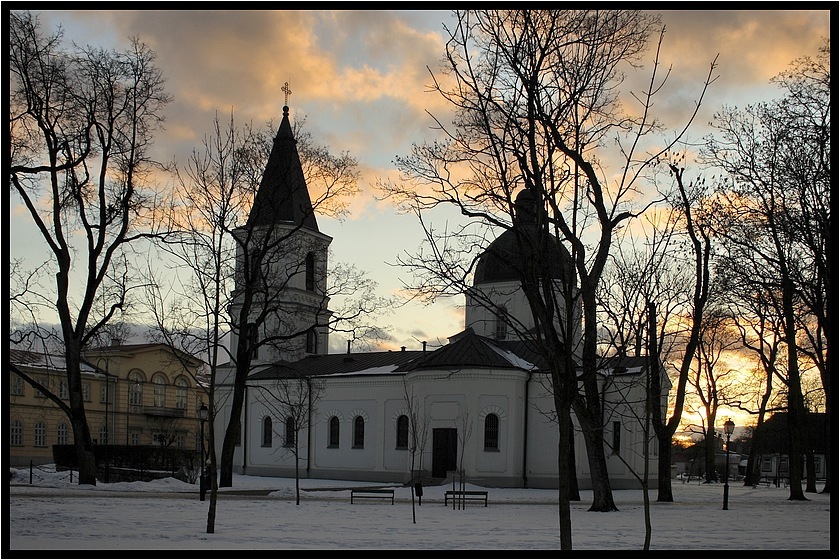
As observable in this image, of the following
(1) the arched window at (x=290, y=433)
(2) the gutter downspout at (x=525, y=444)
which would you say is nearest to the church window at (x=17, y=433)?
(1) the arched window at (x=290, y=433)

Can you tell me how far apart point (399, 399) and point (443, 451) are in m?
4.57

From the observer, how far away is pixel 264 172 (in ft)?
107

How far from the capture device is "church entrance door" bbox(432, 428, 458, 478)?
1598 inches

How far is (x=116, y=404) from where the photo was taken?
69.8 meters

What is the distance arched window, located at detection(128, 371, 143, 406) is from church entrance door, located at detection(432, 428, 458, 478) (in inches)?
1489

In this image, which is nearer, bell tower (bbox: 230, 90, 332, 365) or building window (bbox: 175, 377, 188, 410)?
bell tower (bbox: 230, 90, 332, 365)

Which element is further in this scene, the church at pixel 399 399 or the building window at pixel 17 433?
the building window at pixel 17 433

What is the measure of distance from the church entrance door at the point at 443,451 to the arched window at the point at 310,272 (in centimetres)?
1243

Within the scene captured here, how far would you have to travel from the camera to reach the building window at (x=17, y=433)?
198ft

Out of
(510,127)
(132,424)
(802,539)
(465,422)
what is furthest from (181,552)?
(132,424)

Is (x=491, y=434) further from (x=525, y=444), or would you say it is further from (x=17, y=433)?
(x=17, y=433)

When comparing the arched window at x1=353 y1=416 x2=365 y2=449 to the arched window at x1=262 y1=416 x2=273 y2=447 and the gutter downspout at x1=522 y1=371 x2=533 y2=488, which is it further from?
the gutter downspout at x1=522 y1=371 x2=533 y2=488

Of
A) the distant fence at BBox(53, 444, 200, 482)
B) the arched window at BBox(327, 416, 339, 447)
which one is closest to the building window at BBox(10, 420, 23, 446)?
the distant fence at BBox(53, 444, 200, 482)

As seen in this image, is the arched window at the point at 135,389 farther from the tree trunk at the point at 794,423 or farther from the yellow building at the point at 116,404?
the tree trunk at the point at 794,423
